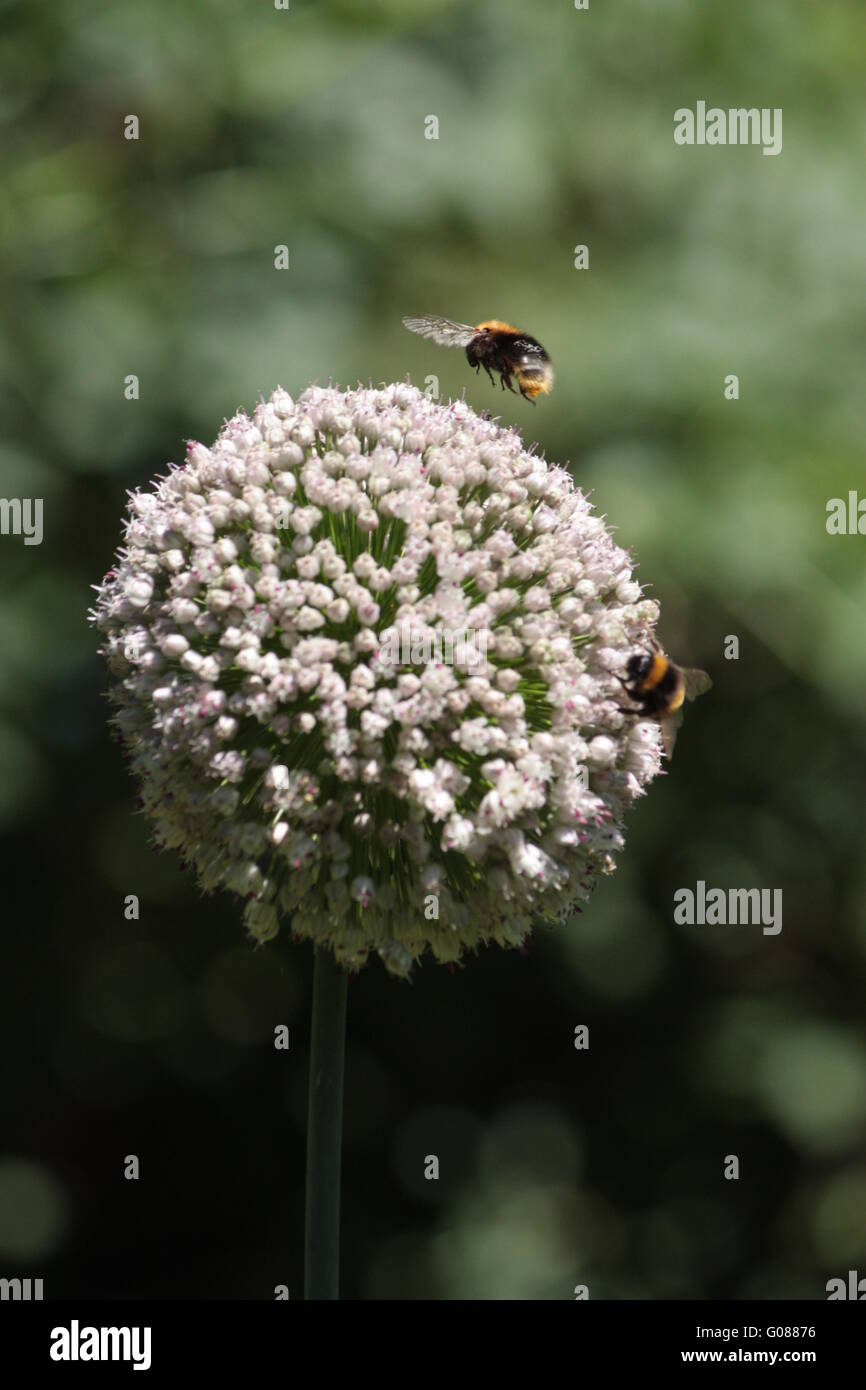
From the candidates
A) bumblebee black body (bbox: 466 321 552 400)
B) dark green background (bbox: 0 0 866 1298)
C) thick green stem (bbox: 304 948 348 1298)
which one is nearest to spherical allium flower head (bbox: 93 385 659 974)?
thick green stem (bbox: 304 948 348 1298)

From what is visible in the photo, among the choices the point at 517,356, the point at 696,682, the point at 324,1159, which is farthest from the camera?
the point at 517,356

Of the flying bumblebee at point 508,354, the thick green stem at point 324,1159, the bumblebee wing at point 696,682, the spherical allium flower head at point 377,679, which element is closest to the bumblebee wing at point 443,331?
the flying bumblebee at point 508,354

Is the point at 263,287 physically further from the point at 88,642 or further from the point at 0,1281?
the point at 0,1281

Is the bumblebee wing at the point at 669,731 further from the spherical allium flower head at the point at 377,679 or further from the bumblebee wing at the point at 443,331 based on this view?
the bumblebee wing at the point at 443,331

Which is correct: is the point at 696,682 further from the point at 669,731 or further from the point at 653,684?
the point at 653,684

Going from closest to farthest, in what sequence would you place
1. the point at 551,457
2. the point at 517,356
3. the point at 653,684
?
the point at 653,684 < the point at 517,356 < the point at 551,457

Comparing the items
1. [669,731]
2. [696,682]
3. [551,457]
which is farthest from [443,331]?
[669,731]
